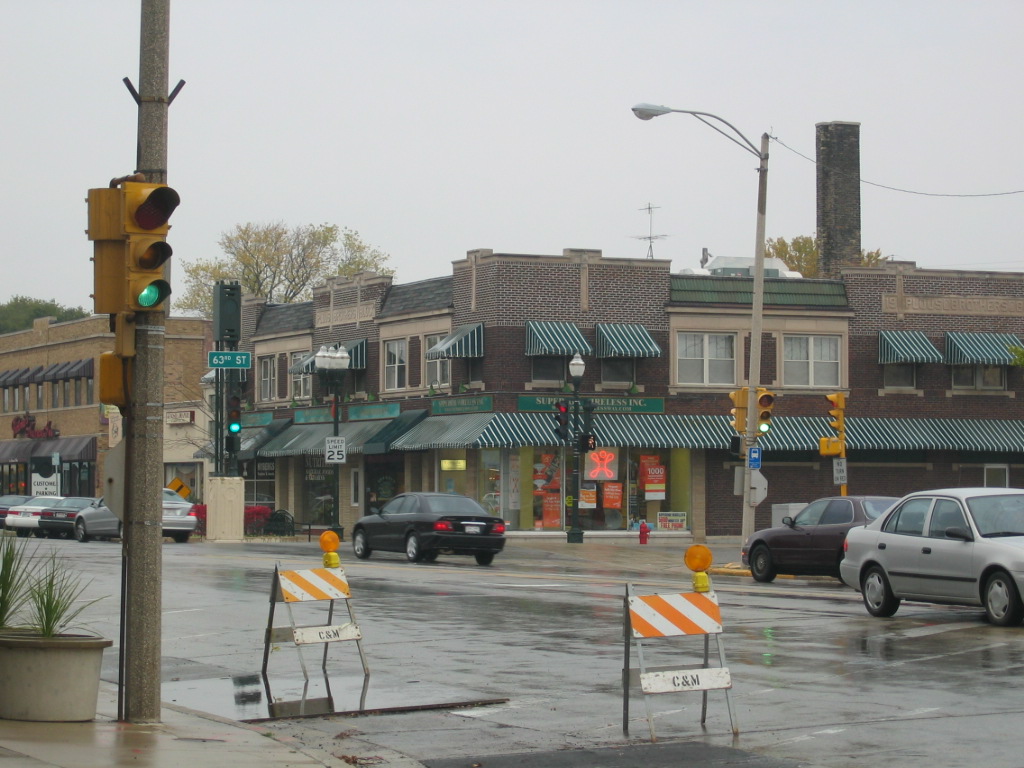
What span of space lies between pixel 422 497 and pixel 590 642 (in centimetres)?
1634

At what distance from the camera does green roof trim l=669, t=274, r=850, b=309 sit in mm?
46156

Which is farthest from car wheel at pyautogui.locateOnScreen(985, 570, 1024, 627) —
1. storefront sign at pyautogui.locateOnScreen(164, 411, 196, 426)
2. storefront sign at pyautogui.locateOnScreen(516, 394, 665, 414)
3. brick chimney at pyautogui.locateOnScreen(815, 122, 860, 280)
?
storefront sign at pyautogui.locateOnScreen(164, 411, 196, 426)

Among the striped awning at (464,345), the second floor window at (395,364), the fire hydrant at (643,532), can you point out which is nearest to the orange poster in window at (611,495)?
the fire hydrant at (643,532)

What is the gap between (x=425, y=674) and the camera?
42.9 feet

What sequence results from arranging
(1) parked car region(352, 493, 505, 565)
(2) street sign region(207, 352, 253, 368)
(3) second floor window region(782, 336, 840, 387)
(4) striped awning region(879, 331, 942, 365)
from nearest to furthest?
(1) parked car region(352, 493, 505, 565) → (2) street sign region(207, 352, 253, 368) → (4) striped awning region(879, 331, 942, 365) → (3) second floor window region(782, 336, 840, 387)

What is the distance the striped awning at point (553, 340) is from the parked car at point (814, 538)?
60.6 ft

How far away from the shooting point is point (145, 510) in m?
9.70

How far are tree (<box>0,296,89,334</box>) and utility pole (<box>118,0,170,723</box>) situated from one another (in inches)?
4067

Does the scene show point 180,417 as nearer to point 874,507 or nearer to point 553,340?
point 553,340

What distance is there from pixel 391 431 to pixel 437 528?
17.2 metres

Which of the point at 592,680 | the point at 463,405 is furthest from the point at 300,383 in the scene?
the point at 592,680

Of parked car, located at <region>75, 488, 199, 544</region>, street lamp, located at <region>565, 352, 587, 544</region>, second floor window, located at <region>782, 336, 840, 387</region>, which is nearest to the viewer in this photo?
street lamp, located at <region>565, 352, 587, 544</region>

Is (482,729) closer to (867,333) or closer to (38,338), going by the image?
(867,333)

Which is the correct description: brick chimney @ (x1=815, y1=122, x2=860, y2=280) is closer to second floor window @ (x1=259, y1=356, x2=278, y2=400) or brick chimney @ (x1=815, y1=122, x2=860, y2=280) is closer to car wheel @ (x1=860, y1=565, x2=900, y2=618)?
second floor window @ (x1=259, y1=356, x2=278, y2=400)
